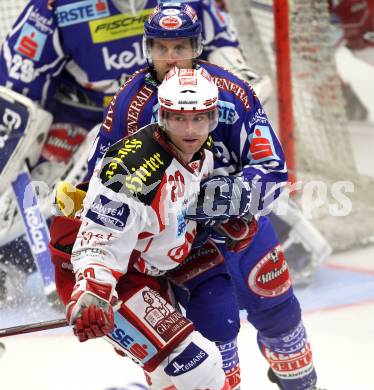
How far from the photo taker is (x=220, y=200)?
9.64ft

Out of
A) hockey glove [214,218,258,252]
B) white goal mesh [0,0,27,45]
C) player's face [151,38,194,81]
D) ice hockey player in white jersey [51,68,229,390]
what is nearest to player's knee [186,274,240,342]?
hockey glove [214,218,258,252]

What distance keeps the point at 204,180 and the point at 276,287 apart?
0.46 metres

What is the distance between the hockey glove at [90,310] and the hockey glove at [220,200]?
16.1 inches

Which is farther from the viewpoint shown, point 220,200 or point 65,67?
point 65,67

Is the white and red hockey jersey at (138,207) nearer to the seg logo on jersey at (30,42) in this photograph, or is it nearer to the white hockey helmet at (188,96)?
the white hockey helmet at (188,96)

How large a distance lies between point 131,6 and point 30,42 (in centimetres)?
45

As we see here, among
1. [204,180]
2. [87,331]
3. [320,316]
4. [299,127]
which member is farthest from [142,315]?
[299,127]

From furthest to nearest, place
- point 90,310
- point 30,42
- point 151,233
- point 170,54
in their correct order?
point 30,42
point 170,54
point 151,233
point 90,310

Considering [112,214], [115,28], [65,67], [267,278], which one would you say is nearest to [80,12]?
[115,28]

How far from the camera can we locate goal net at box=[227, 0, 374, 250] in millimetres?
5168

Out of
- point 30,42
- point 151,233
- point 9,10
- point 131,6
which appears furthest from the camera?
point 9,10

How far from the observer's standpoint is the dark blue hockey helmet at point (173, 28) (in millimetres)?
3166

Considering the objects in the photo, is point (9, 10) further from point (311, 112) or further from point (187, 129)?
point (187, 129)

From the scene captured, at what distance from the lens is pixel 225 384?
280cm
